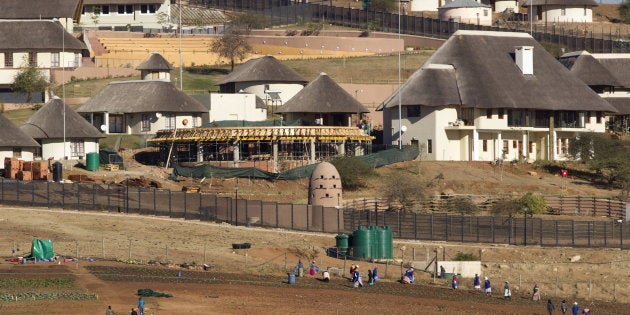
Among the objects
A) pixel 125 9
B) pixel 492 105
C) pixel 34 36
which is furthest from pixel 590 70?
pixel 125 9

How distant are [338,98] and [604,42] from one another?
143 feet

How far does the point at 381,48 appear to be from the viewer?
15900 centimetres

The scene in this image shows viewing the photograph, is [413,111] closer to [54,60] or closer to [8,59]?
[54,60]

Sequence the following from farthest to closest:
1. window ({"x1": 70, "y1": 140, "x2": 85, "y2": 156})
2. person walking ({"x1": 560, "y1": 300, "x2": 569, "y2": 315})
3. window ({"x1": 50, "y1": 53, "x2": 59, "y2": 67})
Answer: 1. window ({"x1": 50, "y1": 53, "x2": 59, "y2": 67})
2. window ({"x1": 70, "y1": 140, "x2": 85, "y2": 156})
3. person walking ({"x1": 560, "y1": 300, "x2": 569, "y2": 315})

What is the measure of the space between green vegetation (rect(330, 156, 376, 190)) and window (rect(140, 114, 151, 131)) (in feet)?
59.1

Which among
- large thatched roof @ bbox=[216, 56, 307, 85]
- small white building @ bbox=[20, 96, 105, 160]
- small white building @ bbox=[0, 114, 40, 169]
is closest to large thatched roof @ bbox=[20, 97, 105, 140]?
small white building @ bbox=[20, 96, 105, 160]

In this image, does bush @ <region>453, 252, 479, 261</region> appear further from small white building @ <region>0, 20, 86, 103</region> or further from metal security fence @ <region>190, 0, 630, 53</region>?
metal security fence @ <region>190, 0, 630, 53</region>

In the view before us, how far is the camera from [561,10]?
172375 mm

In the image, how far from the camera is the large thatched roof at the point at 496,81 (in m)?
117

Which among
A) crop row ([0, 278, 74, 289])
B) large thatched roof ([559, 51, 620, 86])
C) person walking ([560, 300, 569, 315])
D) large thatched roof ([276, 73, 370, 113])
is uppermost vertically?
large thatched roof ([559, 51, 620, 86])

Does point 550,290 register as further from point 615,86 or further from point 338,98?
point 615,86

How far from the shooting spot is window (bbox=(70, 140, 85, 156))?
363ft

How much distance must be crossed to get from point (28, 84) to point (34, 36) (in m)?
8.84

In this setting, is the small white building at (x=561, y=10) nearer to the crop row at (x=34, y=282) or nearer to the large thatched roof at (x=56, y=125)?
the large thatched roof at (x=56, y=125)
